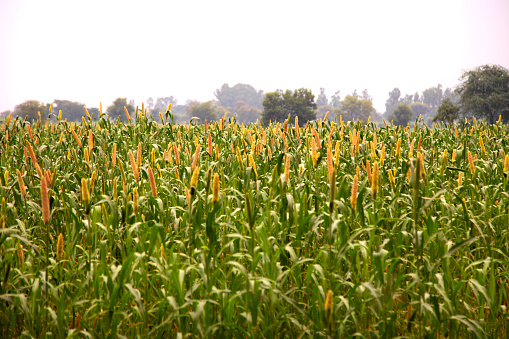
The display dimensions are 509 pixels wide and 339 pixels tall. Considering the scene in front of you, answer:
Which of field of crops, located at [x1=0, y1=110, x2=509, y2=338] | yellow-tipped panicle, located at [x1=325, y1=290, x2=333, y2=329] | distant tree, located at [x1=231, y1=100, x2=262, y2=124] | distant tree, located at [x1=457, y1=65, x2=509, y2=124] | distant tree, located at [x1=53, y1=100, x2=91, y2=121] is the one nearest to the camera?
yellow-tipped panicle, located at [x1=325, y1=290, x2=333, y2=329]

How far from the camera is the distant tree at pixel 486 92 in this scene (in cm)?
7062

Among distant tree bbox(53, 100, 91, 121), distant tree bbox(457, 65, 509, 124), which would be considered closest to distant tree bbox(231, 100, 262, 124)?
distant tree bbox(53, 100, 91, 121)

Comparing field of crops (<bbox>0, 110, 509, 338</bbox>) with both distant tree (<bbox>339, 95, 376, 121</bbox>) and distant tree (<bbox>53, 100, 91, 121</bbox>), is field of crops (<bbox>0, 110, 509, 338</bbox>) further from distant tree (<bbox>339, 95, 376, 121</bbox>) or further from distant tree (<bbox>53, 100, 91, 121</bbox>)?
distant tree (<bbox>53, 100, 91, 121</bbox>)

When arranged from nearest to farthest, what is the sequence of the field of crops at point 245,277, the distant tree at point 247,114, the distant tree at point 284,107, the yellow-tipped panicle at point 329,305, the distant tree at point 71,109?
the yellow-tipped panicle at point 329,305, the field of crops at point 245,277, the distant tree at point 284,107, the distant tree at point 71,109, the distant tree at point 247,114

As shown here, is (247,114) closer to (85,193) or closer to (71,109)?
(71,109)

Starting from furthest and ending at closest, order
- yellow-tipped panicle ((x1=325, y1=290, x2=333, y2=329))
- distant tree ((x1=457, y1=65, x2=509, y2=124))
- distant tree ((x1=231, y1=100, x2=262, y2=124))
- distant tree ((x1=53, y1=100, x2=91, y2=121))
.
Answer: distant tree ((x1=231, y1=100, x2=262, y2=124)) → distant tree ((x1=53, y1=100, x2=91, y2=121)) → distant tree ((x1=457, y1=65, x2=509, y2=124)) → yellow-tipped panicle ((x1=325, y1=290, x2=333, y2=329))

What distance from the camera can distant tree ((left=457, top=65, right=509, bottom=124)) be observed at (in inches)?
2781

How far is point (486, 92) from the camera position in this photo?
245 feet

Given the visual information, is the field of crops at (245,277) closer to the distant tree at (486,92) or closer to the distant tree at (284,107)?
the distant tree at (486,92)

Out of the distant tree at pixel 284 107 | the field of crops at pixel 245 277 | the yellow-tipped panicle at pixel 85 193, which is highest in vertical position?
the distant tree at pixel 284 107

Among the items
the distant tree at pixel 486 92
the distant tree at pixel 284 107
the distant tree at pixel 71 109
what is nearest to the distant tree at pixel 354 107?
the distant tree at pixel 284 107

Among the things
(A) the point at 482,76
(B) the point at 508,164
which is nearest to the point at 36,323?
(B) the point at 508,164

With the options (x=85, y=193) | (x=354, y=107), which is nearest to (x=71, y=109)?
(x=354, y=107)

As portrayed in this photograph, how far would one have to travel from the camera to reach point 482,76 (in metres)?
75.0
